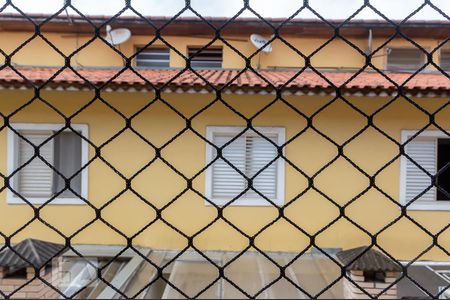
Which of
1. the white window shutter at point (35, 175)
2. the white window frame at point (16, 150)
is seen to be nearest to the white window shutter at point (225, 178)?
the white window frame at point (16, 150)

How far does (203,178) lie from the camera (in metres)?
4.50

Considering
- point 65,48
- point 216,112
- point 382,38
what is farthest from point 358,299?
point 65,48

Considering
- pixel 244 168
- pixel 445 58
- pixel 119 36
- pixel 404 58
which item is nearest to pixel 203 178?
pixel 244 168

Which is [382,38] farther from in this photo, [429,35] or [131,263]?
[131,263]

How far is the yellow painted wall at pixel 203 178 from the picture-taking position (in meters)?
4.36

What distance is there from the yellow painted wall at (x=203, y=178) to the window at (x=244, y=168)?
0.27 feet

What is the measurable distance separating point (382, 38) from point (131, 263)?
174 inches

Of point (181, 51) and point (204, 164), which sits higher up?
point (181, 51)

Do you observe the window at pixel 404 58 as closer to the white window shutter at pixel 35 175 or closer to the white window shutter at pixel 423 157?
the white window shutter at pixel 423 157

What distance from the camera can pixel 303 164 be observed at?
14.6 feet

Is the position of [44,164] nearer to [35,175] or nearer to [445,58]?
[35,175]

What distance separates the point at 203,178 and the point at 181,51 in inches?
81.8

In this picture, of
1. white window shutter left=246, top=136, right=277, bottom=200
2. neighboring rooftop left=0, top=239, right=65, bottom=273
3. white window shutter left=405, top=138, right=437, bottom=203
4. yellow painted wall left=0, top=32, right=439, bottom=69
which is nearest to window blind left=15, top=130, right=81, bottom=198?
yellow painted wall left=0, top=32, right=439, bottom=69

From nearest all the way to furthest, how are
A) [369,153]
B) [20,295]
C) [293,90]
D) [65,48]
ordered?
1. [20,295]
2. [293,90]
3. [369,153]
4. [65,48]
